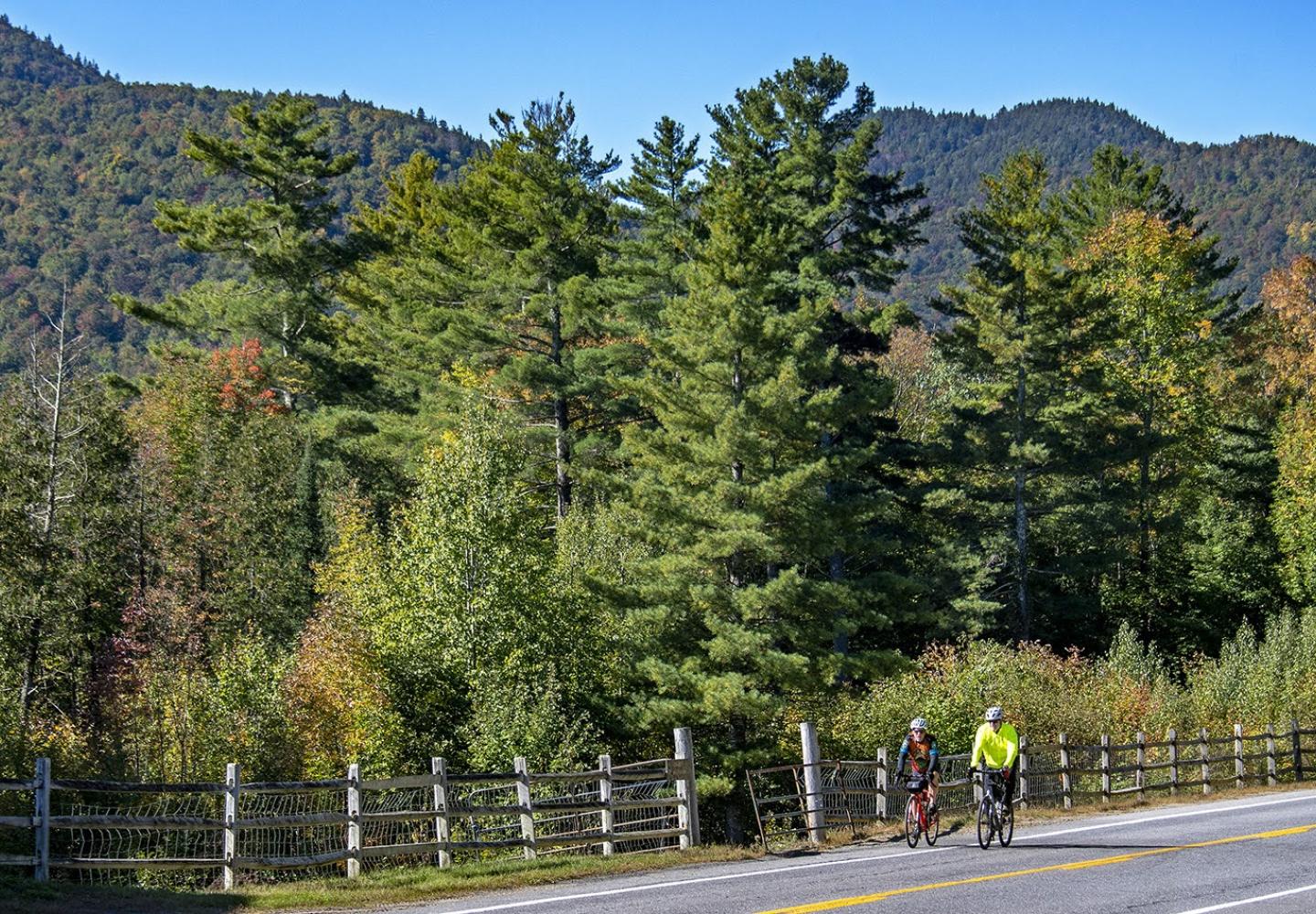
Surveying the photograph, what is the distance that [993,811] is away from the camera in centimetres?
2012

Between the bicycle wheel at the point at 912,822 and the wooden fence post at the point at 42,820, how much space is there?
476 inches

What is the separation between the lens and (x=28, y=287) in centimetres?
15950

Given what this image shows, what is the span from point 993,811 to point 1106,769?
1105cm

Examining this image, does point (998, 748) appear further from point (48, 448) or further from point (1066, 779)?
point (48, 448)

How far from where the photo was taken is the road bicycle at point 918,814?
20.9 metres

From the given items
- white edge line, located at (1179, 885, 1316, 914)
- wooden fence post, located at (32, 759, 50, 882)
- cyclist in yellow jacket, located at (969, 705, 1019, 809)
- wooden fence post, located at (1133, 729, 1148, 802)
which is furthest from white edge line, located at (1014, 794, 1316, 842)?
→ wooden fence post, located at (32, 759, 50, 882)

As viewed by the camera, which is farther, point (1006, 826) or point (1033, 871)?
point (1006, 826)

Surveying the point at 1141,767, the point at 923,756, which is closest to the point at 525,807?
the point at 923,756

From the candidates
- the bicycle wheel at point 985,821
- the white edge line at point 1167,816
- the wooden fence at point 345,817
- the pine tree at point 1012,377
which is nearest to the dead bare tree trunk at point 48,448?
the wooden fence at point 345,817

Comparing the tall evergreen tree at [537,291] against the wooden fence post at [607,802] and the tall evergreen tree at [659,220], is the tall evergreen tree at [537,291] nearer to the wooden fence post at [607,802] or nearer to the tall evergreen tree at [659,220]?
the tall evergreen tree at [659,220]

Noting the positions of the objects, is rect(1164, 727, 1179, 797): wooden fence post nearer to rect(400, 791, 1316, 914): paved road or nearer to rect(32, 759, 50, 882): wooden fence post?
rect(400, 791, 1316, 914): paved road

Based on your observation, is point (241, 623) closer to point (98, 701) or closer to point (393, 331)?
point (98, 701)

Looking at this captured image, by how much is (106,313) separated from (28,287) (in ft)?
64.9

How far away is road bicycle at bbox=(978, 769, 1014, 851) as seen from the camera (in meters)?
20.1
